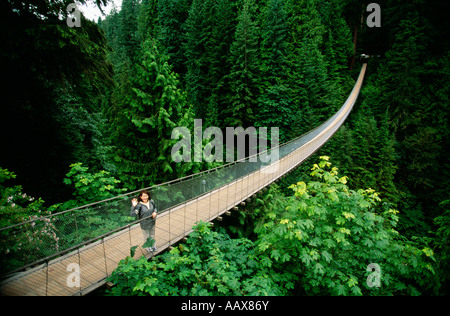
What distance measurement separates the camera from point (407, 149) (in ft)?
62.2

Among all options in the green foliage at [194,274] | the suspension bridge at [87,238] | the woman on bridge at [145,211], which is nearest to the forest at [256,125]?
the green foliage at [194,274]

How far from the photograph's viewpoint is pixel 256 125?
1622 cm

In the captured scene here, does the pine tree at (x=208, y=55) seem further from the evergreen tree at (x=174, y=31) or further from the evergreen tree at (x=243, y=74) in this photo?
the evergreen tree at (x=174, y=31)

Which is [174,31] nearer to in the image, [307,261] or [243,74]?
[243,74]

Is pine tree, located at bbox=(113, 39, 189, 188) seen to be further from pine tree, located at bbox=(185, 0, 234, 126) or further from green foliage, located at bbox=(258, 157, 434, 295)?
pine tree, located at bbox=(185, 0, 234, 126)

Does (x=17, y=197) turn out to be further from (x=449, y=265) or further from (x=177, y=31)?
(x=177, y=31)

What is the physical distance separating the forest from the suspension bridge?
0.50 meters

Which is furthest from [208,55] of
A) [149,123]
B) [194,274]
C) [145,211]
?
[194,274]

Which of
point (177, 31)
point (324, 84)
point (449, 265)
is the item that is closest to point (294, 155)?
point (449, 265)

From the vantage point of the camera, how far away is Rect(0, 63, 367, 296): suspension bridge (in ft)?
10.1

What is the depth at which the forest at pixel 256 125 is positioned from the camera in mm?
4223

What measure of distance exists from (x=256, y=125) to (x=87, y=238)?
13.8 meters

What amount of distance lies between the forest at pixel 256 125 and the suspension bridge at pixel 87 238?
498mm

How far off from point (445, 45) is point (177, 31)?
2677 centimetres
